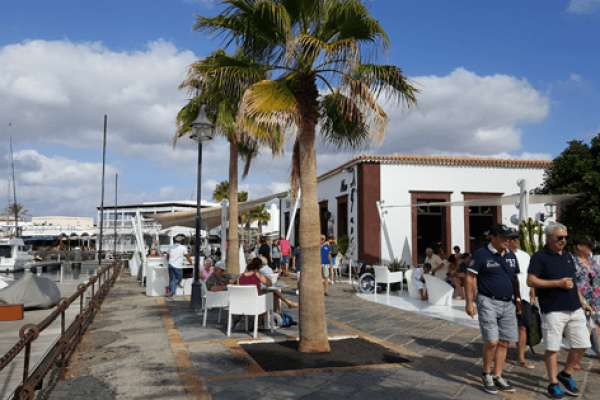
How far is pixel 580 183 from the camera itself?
1421cm

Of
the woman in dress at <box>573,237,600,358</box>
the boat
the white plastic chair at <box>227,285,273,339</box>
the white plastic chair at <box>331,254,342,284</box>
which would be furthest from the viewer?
the boat

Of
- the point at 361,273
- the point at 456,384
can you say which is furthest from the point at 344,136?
the point at 361,273

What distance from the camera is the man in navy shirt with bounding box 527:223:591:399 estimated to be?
443 cm

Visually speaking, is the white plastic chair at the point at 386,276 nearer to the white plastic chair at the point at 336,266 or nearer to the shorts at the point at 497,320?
the white plastic chair at the point at 336,266

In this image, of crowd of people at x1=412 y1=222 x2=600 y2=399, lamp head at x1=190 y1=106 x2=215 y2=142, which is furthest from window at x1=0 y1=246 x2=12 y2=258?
crowd of people at x1=412 y1=222 x2=600 y2=399

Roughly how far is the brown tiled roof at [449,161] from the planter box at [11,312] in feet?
41.8

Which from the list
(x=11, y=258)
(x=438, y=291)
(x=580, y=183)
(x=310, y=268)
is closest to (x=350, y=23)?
(x=310, y=268)

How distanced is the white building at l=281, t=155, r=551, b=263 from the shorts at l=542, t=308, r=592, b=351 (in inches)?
559

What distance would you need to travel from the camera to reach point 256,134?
5875 millimetres

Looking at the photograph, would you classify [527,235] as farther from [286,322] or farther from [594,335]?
[286,322]

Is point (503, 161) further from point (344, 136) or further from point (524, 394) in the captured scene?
point (524, 394)

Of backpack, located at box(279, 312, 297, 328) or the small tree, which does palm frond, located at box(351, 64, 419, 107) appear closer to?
backpack, located at box(279, 312, 297, 328)

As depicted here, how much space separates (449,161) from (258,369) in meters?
15.9

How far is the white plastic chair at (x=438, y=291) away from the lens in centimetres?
1013
